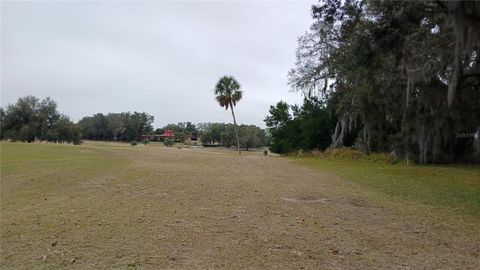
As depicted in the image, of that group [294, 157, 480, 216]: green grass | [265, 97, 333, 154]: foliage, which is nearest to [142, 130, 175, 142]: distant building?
[265, 97, 333, 154]: foliage

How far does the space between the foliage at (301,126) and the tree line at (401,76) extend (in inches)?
8.2

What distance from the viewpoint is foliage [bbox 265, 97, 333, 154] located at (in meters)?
37.2

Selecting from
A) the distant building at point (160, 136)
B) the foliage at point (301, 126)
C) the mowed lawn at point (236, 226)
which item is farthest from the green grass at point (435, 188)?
the distant building at point (160, 136)

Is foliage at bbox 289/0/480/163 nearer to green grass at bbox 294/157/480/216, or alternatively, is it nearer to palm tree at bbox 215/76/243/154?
green grass at bbox 294/157/480/216

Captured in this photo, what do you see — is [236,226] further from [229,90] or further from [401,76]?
[229,90]

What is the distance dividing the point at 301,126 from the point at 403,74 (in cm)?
2304

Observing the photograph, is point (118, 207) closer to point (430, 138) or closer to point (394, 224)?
point (394, 224)

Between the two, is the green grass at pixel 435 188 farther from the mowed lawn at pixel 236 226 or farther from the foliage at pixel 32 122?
the foliage at pixel 32 122

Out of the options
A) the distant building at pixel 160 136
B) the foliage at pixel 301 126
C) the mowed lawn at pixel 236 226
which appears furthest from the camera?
the distant building at pixel 160 136

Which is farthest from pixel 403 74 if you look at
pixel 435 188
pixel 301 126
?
pixel 301 126

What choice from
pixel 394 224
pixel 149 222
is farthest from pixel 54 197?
pixel 394 224

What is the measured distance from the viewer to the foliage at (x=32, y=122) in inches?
2432

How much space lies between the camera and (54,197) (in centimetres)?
974

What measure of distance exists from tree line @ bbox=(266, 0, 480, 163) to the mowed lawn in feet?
13.5
